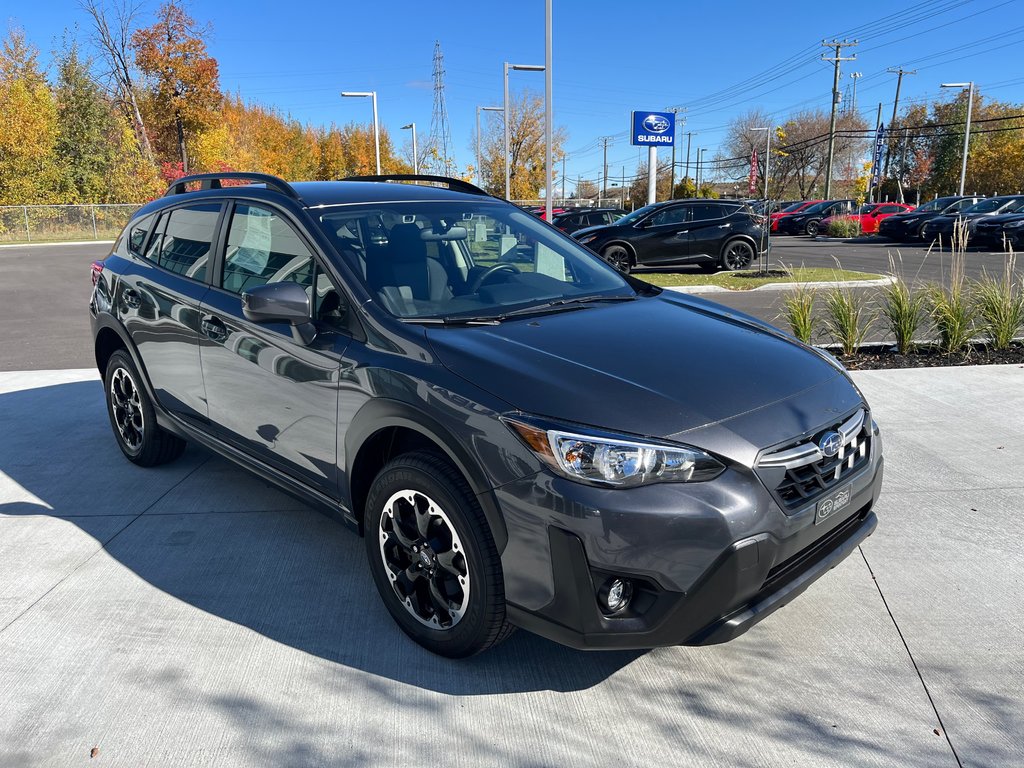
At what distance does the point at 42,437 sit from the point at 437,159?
165 ft

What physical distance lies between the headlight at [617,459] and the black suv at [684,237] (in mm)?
15373

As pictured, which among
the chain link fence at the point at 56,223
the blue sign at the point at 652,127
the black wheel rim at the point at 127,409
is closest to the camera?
the black wheel rim at the point at 127,409

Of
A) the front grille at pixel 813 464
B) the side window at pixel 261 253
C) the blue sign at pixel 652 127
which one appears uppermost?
the blue sign at pixel 652 127

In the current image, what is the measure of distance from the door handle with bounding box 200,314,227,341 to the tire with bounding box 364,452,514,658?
1.32 metres

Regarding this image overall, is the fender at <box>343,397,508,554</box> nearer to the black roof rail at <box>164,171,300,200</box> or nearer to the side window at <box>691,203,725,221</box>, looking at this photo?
the black roof rail at <box>164,171,300,200</box>

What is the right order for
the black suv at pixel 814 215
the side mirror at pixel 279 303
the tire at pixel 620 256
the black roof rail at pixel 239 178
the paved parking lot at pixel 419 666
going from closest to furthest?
1. the paved parking lot at pixel 419 666
2. the side mirror at pixel 279 303
3. the black roof rail at pixel 239 178
4. the tire at pixel 620 256
5. the black suv at pixel 814 215

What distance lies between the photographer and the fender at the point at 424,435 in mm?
2602

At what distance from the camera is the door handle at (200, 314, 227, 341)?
3897 mm

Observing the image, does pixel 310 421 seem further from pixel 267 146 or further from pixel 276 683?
pixel 267 146

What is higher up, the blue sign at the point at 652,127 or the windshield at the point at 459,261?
the blue sign at the point at 652,127

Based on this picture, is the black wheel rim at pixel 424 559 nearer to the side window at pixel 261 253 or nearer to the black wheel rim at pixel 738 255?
the side window at pixel 261 253

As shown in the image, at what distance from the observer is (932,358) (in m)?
7.61

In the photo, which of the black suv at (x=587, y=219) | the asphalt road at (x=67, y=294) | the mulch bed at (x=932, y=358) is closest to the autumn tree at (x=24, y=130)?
the asphalt road at (x=67, y=294)

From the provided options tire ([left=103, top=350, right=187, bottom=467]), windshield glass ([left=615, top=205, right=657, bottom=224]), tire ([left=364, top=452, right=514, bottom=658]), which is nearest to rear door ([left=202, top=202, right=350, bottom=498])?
tire ([left=364, top=452, right=514, bottom=658])
